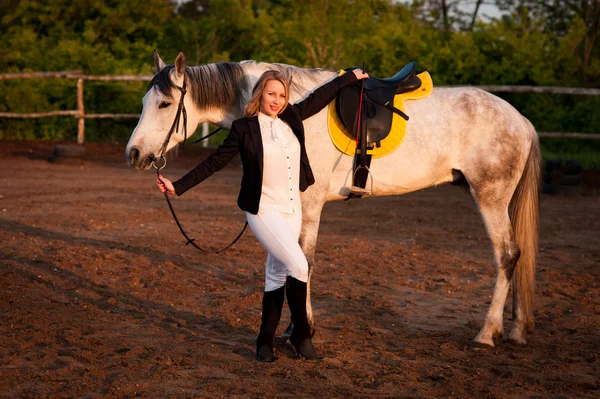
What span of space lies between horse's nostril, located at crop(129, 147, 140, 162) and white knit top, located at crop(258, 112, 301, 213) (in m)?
0.94

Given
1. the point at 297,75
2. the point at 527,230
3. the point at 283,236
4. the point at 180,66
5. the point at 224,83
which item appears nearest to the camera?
the point at 283,236

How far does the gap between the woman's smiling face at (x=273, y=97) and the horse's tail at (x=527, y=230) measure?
80.4 inches

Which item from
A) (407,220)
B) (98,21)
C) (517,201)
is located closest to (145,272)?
(517,201)

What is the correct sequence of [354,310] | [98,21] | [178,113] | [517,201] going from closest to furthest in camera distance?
[178,113] → [517,201] → [354,310] → [98,21]

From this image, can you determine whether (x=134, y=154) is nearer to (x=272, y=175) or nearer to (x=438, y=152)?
(x=272, y=175)

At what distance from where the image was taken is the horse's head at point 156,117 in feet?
16.2

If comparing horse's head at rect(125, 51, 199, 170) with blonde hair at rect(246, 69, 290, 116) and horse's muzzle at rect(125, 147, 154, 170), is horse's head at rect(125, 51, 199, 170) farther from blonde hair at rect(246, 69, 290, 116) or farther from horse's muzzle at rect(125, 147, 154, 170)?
blonde hair at rect(246, 69, 290, 116)

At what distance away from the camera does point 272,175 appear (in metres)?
4.45

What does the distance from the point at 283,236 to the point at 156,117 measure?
1.30 metres

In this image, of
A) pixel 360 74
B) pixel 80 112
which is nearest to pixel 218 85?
pixel 360 74

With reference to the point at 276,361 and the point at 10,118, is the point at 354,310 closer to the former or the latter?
the point at 276,361

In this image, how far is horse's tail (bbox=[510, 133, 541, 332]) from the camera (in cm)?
541

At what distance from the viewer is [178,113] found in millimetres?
4996

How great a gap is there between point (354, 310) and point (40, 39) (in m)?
21.5
